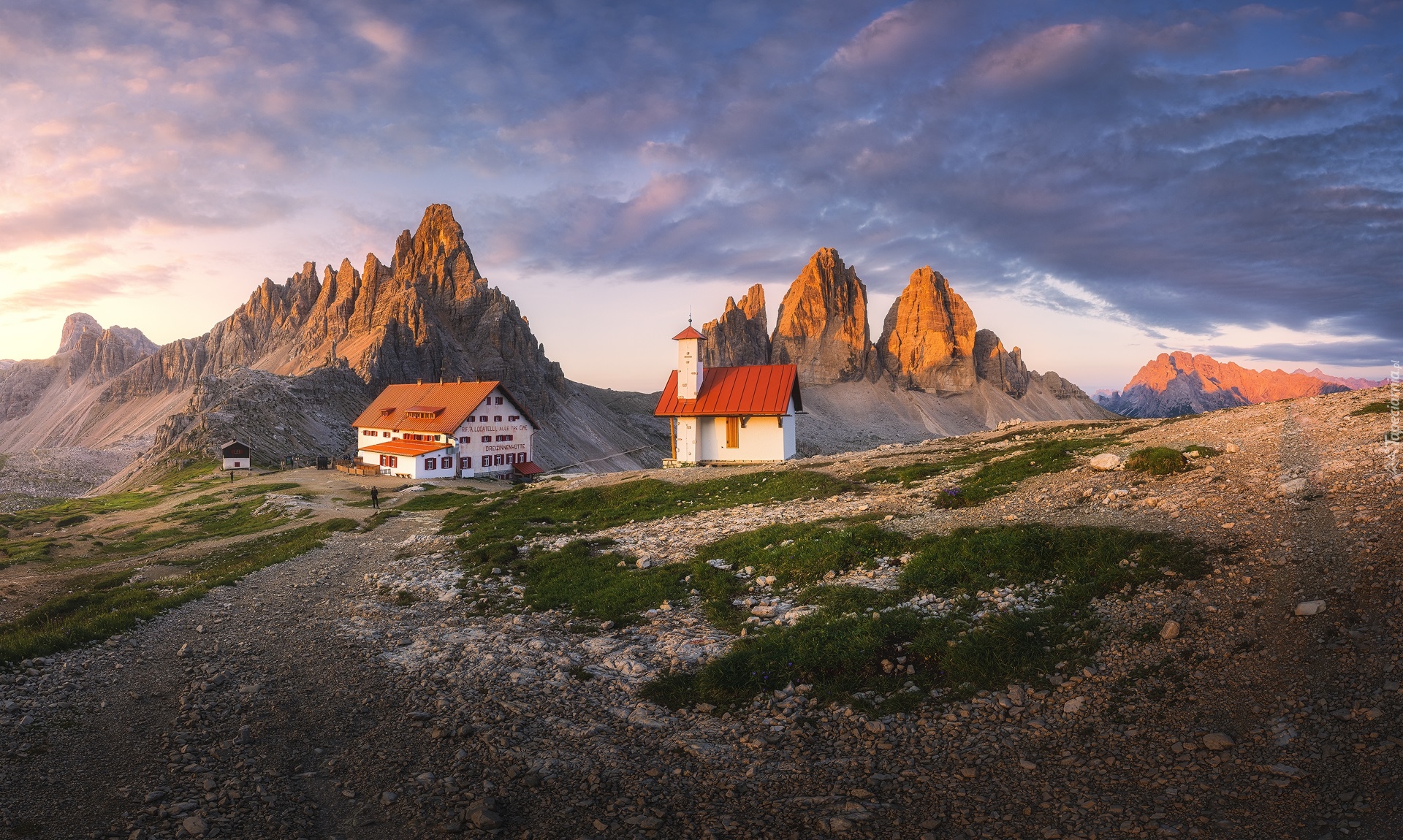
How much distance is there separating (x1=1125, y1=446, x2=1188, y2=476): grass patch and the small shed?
81.6 m

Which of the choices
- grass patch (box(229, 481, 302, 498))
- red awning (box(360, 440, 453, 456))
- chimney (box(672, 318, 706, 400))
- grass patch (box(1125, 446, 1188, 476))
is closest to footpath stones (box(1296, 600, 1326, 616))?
grass patch (box(1125, 446, 1188, 476))

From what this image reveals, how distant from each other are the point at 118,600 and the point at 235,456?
64.3 m

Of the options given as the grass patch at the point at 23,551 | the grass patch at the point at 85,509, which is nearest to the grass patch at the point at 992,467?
the grass patch at the point at 23,551

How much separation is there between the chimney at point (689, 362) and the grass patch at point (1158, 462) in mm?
32221

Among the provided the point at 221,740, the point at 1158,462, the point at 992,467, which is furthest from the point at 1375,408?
the point at 221,740

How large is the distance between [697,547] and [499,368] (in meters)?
172

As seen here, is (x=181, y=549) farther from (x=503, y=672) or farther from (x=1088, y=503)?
(x=1088, y=503)

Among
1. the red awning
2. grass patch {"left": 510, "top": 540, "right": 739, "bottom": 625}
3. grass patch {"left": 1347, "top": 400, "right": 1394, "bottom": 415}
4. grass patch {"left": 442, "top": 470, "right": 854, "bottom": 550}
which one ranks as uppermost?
grass patch {"left": 1347, "top": 400, "right": 1394, "bottom": 415}

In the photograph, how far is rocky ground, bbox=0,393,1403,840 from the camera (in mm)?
7090

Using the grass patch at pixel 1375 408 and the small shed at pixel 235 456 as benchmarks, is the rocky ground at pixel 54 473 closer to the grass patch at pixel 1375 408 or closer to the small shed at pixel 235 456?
the small shed at pixel 235 456

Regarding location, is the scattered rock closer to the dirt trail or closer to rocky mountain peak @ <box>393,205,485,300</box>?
the dirt trail

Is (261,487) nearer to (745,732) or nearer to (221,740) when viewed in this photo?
(221,740)

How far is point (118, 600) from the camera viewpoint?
18.3 meters

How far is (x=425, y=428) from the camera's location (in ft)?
238
